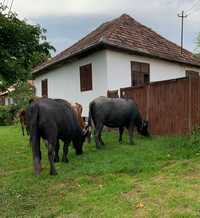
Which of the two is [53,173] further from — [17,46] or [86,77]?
[86,77]

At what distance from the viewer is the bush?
3109cm

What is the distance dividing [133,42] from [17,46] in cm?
586

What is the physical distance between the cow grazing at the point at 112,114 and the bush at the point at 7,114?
20.8 meters

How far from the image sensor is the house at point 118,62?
1631 centimetres

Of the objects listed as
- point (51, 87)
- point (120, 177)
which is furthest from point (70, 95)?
point (120, 177)

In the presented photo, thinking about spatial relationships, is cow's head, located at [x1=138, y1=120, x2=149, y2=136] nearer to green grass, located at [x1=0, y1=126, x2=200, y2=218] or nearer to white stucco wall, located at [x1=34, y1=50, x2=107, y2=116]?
green grass, located at [x1=0, y1=126, x2=200, y2=218]

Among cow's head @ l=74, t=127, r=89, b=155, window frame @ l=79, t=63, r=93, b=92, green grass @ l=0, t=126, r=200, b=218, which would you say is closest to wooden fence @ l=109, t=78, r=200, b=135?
green grass @ l=0, t=126, r=200, b=218

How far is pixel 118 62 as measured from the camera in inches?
648

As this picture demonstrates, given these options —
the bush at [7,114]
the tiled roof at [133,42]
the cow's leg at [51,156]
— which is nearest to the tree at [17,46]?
the tiled roof at [133,42]

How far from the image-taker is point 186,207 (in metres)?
5.09

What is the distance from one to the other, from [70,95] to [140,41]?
479 centimetres

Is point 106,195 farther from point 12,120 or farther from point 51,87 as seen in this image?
point 12,120

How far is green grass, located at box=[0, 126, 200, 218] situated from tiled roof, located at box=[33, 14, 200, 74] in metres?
7.16

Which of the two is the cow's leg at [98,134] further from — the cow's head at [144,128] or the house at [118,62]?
the house at [118,62]
